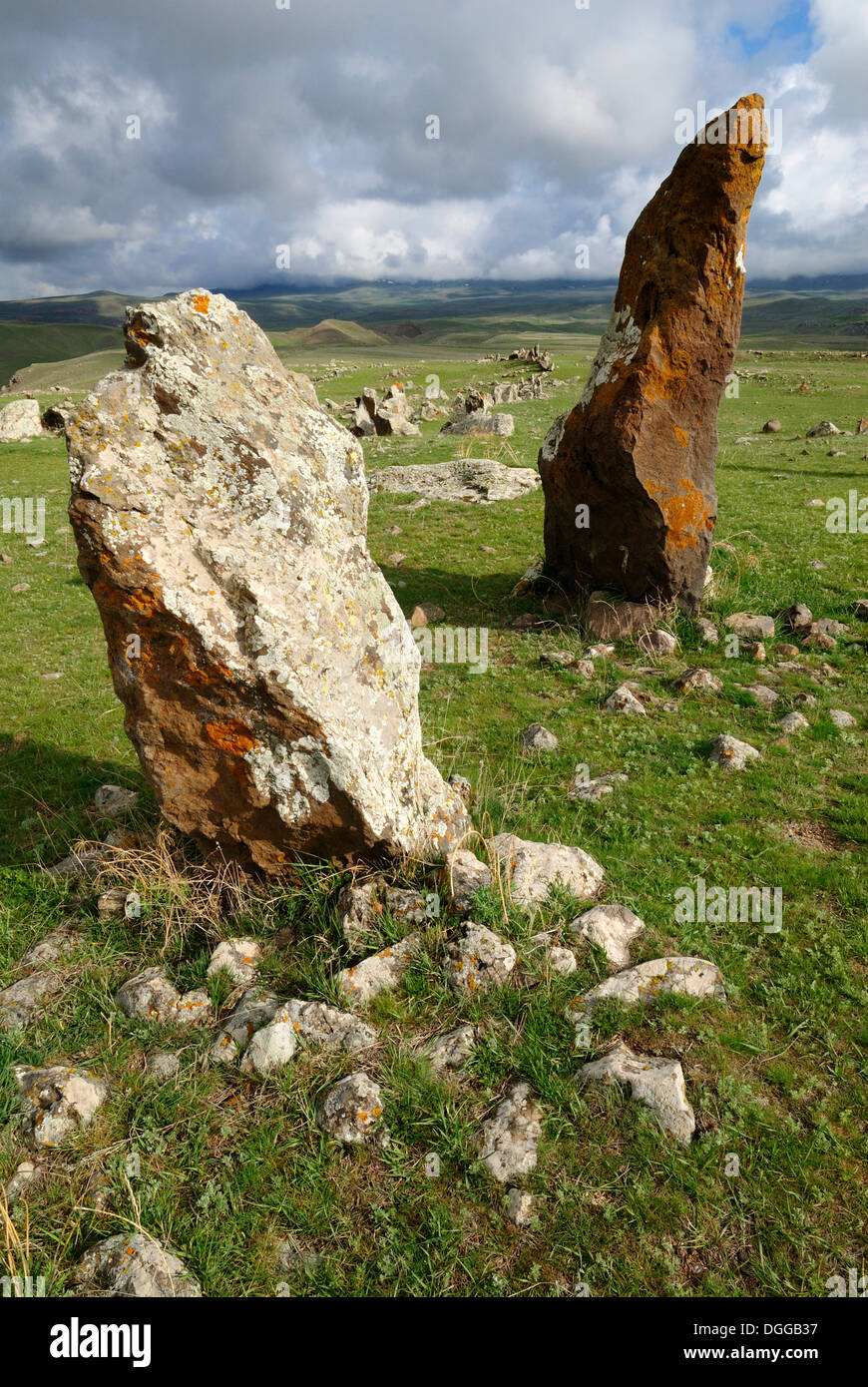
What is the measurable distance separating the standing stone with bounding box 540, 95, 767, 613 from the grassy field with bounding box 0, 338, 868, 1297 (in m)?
2.51

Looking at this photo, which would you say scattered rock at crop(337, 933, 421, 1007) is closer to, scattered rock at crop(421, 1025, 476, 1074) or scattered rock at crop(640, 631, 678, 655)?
scattered rock at crop(421, 1025, 476, 1074)

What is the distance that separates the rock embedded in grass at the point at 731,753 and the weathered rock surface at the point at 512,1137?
4.88 meters

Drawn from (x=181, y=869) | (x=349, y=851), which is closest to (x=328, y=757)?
(x=349, y=851)

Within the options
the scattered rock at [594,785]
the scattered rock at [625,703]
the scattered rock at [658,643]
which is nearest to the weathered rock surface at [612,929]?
the scattered rock at [594,785]

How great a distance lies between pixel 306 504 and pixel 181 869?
3283 millimetres

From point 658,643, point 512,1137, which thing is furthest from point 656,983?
point 658,643

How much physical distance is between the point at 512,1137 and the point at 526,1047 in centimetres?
58

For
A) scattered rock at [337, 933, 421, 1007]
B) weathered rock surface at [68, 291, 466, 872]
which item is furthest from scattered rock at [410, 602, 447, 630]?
scattered rock at [337, 933, 421, 1007]

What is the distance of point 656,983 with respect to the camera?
218 inches

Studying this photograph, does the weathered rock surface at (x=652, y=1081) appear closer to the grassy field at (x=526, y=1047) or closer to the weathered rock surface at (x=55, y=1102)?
the grassy field at (x=526, y=1047)

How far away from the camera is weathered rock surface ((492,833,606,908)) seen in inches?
244

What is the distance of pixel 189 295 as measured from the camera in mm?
6090

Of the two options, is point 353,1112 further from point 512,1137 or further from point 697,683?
point 697,683

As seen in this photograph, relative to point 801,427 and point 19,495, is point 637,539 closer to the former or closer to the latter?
point 19,495
